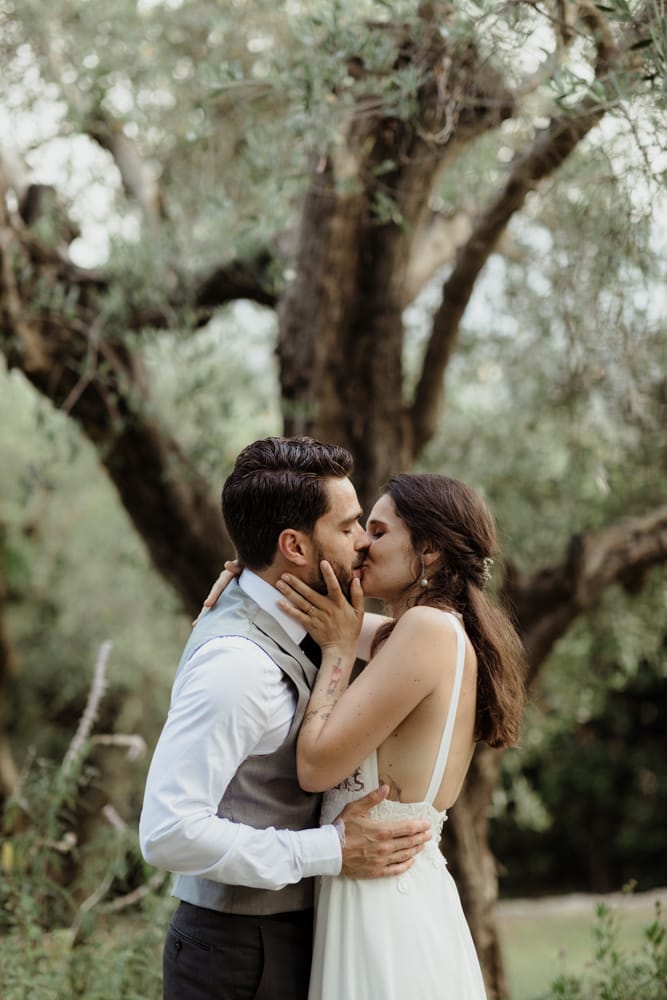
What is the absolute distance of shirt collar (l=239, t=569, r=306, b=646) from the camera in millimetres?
2564

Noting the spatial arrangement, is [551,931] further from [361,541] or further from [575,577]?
[361,541]

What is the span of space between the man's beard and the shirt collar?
10 cm

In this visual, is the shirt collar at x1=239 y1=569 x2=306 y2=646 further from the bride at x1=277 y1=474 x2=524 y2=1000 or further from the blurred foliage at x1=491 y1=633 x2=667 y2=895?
the blurred foliage at x1=491 y1=633 x2=667 y2=895

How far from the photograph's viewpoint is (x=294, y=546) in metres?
2.61

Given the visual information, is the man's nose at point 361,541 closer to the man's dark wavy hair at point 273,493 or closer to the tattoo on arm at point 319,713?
the man's dark wavy hair at point 273,493

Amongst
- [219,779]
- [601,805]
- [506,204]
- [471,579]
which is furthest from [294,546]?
[601,805]

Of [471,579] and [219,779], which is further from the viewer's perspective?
[471,579]

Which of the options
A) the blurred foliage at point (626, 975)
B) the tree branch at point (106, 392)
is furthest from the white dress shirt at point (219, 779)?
the tree branch at point (106, 392)

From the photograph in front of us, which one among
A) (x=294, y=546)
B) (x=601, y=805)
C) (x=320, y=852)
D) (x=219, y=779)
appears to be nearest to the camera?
(x=219, y=779)

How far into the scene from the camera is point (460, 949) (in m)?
2.56

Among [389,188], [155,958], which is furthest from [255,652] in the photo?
[389,188]

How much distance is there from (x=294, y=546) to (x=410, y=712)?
481 mm

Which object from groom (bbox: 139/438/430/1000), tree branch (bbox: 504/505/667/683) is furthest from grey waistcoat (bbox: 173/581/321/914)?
tree branch (bbox: 504/505/667/683)

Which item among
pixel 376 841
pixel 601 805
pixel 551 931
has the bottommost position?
pixel 601 805
